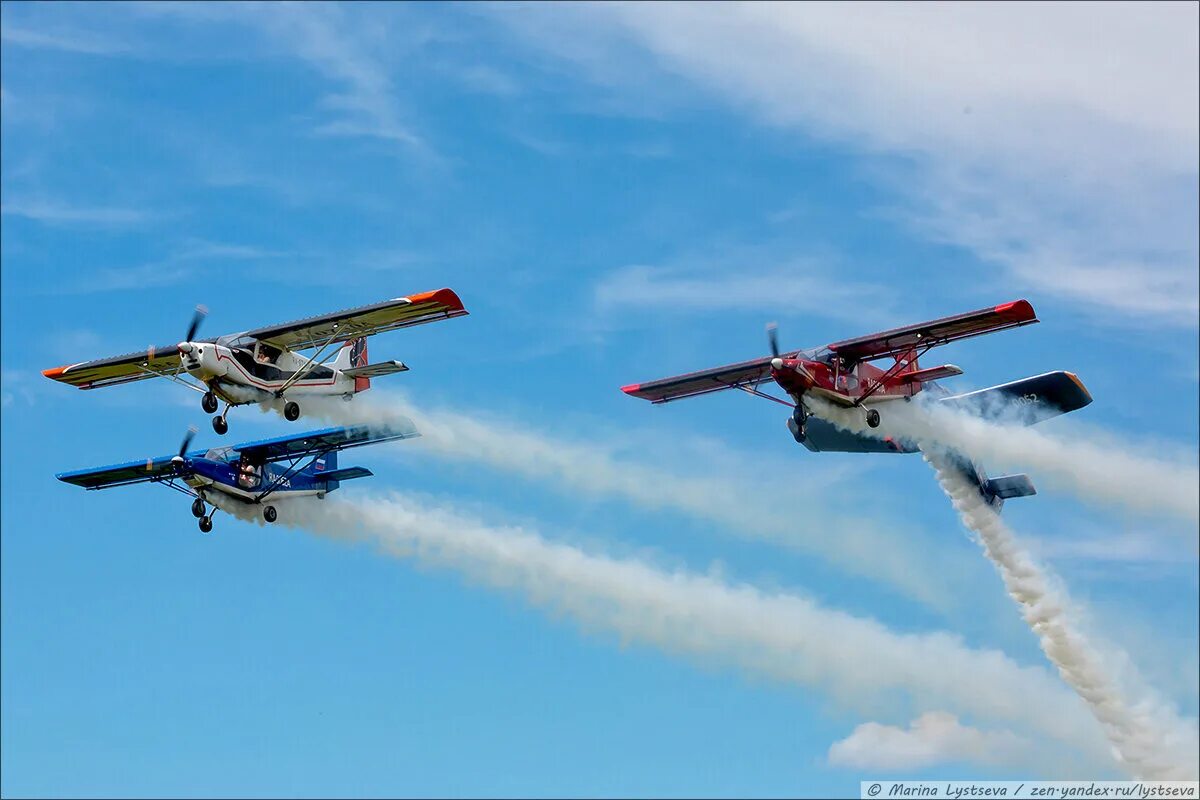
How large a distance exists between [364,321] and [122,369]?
9.81 metres

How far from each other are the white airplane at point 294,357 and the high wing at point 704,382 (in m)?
7.83

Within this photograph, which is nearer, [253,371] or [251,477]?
[253,371]

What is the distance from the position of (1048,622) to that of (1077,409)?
5982mm

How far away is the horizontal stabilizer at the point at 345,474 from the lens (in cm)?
6147

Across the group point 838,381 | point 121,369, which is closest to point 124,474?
point 121,369

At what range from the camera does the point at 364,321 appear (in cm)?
5519

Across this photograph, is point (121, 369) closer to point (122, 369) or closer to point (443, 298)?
point (122, 369)

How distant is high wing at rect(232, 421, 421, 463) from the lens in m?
58.0

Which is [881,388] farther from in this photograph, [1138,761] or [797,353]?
[1138,761]

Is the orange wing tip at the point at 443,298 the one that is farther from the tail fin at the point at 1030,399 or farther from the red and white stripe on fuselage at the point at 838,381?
the tail fin at the point at 1030,399

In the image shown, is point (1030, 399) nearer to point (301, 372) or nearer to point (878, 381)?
point (878, 381)

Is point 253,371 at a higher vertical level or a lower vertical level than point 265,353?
lower

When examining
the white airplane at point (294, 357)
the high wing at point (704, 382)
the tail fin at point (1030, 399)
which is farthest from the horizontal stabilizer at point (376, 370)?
the tail fin at point (1030, 399)

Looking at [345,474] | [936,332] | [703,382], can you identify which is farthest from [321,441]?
[936,332]
